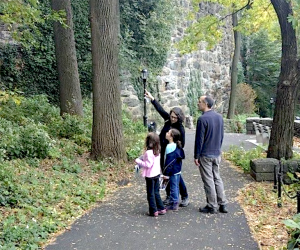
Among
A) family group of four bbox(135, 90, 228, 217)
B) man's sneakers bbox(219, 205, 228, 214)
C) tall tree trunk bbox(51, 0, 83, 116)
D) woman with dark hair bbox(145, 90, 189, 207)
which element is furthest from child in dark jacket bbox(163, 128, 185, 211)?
tall tree trunk bbox(51, 0, 83, 116)

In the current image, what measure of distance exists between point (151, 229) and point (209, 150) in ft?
4.86

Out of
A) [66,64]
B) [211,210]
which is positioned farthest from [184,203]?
[66,64]

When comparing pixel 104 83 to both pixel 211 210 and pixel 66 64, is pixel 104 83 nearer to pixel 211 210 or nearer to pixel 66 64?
pixel 66 64

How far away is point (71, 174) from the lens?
24.2 ft

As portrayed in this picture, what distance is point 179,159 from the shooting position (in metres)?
5.81

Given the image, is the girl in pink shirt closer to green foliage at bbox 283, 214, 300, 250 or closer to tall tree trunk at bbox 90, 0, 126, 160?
green foliage at bbox 283, 214, 300, 250

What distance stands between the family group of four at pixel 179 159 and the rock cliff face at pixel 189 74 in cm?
888

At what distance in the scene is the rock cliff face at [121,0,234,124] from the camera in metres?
16.3

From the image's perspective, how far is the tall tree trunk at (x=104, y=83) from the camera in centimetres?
840

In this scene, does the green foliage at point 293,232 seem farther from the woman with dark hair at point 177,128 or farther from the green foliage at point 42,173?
the green foliage at point 42,173

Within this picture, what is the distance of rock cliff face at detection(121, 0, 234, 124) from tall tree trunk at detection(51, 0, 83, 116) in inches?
132

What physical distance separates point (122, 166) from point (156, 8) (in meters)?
8.78

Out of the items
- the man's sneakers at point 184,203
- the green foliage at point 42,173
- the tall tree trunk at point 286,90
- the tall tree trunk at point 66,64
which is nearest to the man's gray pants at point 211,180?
the man's sneakers at point 184,203

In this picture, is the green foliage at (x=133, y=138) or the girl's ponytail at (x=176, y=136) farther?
the green foliage at (x=133, y=138)
